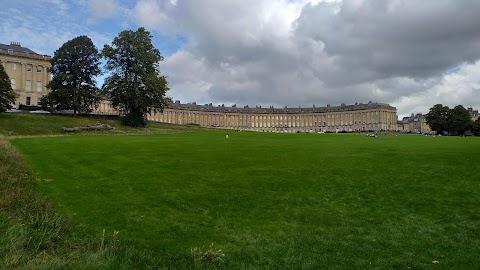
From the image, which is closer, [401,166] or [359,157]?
[401,166]

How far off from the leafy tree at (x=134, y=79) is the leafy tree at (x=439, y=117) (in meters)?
89.3

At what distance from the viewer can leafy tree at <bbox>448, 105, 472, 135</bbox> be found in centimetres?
11450

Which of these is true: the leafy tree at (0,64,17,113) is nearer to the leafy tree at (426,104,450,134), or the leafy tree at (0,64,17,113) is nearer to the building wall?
the building wall

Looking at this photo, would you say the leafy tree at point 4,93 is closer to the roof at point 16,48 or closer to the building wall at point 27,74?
the building wall at point 27,74

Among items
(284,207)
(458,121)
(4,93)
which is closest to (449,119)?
(458,121)

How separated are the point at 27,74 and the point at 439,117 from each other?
373 feet

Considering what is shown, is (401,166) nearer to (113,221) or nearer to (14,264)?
(113,221)

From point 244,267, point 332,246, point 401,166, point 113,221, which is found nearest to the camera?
point 244,267

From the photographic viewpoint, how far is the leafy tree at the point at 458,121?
114500 millimetres

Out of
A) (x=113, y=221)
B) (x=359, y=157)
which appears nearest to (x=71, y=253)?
(x=113, y=221)

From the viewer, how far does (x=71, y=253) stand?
833 centimetres

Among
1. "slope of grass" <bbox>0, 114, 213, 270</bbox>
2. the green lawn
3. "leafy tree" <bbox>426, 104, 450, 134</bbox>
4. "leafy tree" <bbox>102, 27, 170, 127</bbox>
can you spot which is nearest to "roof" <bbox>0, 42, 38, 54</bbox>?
"leafy tree" <bbox>102, 27, 170, 127</bbox>

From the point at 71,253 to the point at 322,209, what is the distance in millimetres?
8000

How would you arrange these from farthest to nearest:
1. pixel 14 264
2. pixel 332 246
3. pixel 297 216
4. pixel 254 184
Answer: pixel 254 184 < pixel 297 216 < pixel 332 246 < pixel 14 264
